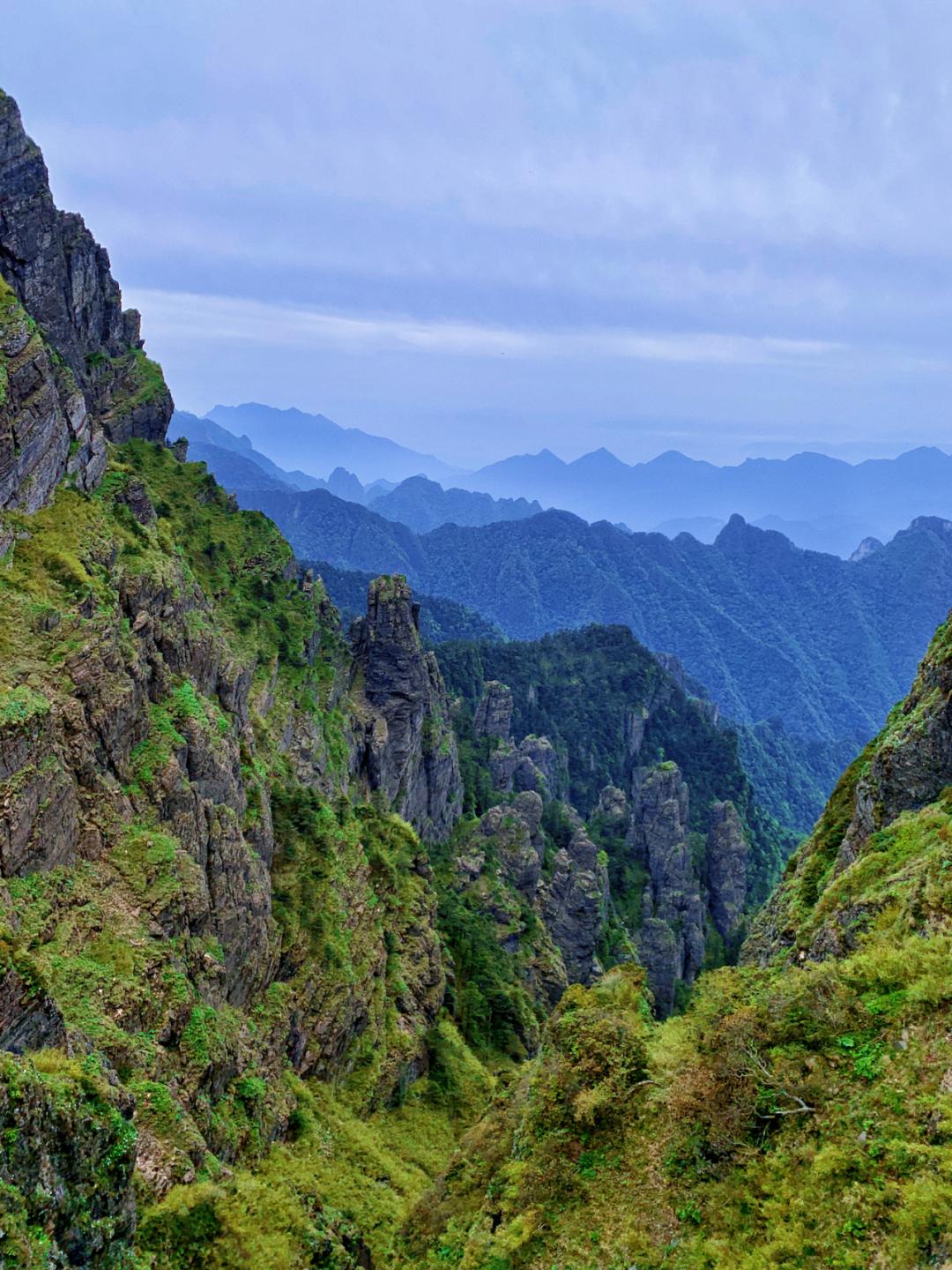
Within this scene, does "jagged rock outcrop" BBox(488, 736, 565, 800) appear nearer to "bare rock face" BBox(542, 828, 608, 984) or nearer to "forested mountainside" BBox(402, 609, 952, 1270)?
"bare rock face" BBox(542, 828, 608, 984)

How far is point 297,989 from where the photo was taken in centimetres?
2622

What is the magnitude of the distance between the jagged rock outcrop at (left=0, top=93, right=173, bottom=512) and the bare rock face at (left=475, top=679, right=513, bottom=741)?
56.7m

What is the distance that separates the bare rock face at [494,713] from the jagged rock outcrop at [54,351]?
56708mm

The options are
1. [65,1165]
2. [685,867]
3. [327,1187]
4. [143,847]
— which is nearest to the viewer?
[65,1165]

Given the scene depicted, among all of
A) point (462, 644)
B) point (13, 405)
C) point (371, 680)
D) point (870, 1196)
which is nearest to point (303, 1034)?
point (870, 1196)

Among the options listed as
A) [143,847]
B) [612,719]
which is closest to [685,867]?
[612,719]

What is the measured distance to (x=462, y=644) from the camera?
142250 mm

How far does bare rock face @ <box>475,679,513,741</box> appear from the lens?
316 feet

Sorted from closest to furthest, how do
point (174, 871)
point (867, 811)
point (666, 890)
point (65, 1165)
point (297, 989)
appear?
1. point (65, 1165)
2. point (867, 811)
3. point (174, 871)
4. point (297, 989)
5. point (666, 890)

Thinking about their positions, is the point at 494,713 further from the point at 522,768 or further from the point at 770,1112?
the point at 770,1112

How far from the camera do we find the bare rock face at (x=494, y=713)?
96250 mm

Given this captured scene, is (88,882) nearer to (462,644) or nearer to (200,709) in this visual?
(200,709)

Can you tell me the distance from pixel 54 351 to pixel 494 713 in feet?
237

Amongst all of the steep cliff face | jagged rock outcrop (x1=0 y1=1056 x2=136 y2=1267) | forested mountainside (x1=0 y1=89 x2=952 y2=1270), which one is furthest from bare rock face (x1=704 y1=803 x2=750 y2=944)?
jagged rock outcrop (x1=0 y1=1056 x2=136 y2=1267)
